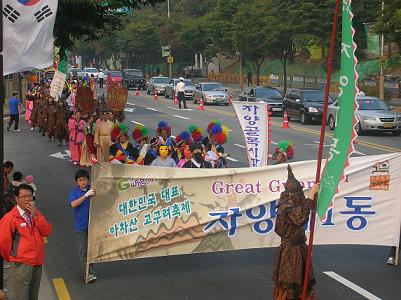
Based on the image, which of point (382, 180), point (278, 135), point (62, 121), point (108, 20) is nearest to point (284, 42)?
point (278, 135)

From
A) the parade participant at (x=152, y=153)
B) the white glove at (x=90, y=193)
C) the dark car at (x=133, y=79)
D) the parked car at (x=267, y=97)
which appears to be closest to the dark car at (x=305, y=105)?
the parked car at (x=267, y=97)

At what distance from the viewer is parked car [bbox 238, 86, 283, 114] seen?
1497 inches

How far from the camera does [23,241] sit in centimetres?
704

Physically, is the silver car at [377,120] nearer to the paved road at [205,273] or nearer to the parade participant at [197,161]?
the parade participant at [197,161]

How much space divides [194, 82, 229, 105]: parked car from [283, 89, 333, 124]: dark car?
Result: 10.4 meters

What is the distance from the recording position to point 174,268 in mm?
9828

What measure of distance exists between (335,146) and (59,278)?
181 inches

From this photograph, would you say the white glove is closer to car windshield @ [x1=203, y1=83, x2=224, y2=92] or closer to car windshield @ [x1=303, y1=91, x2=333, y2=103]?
car windshield @ [x1=303, y1=91, x2=333, y2=103]

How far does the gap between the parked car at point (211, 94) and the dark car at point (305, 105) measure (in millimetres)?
10370

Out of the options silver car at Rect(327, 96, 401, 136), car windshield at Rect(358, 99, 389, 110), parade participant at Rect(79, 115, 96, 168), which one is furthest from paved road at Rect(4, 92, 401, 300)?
car windshield at Rect(358, 99, 389, 110)

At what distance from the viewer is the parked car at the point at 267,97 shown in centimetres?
3803

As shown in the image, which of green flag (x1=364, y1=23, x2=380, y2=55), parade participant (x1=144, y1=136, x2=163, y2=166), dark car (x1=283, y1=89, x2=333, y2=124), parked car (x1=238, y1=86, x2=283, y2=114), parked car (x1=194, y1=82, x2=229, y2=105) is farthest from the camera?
parked car (x1=194, y1=82, x2=229, y2=105)

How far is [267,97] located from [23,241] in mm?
32429

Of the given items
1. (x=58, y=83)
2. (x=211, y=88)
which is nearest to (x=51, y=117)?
(x=58, y=83)
